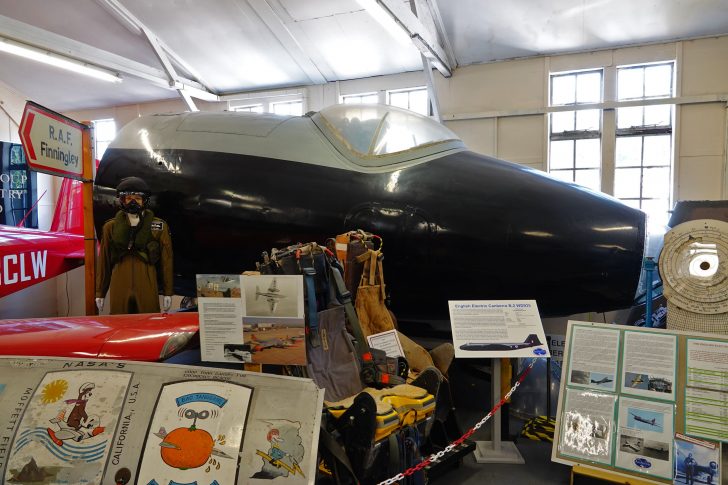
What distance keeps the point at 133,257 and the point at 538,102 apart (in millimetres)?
7315

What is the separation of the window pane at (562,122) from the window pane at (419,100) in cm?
251

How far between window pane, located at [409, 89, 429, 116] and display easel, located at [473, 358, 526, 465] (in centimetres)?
782

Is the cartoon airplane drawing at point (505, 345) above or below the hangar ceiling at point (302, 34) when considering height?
below

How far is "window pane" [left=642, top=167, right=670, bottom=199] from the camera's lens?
7941mm

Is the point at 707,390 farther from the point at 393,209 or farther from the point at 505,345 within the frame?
the point at 393,209

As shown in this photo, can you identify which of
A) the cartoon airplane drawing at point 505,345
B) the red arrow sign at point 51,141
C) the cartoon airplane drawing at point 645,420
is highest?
the red arrow sign at point 51,141

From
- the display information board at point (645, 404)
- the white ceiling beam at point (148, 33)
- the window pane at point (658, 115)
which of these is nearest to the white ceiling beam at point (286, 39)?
the white ceiling beam at point (148, 33)

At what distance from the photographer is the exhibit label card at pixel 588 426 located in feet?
7.43

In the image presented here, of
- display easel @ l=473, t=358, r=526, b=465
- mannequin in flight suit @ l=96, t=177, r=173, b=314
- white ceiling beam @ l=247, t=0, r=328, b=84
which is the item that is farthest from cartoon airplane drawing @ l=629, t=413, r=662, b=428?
white ceiling beam @ l=247, t=0, r=328, b=84

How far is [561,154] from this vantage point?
857 cm

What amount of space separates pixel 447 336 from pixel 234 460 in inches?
98.9

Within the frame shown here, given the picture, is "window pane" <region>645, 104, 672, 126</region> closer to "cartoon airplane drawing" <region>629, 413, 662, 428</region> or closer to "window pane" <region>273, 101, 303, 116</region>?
"window pane" <region>273, 101, 303, 116</region>

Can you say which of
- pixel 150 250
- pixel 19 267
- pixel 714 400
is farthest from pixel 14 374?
pixel 19 267

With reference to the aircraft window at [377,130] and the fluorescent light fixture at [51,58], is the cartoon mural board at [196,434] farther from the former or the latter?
the fluorescent light fixture at [51,58]
